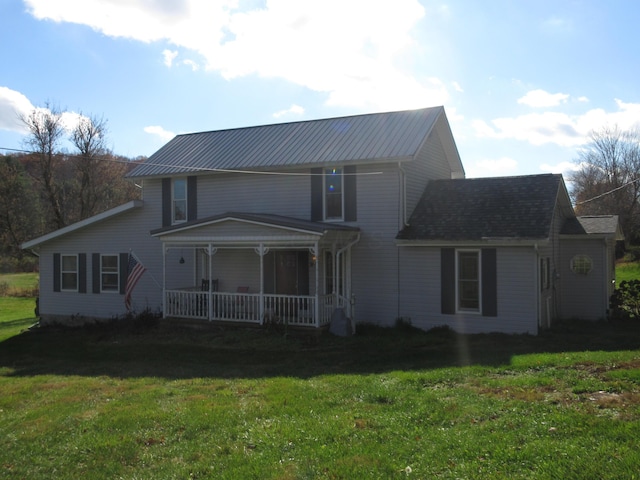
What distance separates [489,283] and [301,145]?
7427mm

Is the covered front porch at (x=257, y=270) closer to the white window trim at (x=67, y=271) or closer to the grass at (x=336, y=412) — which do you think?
the grass at (x=336, y=412)

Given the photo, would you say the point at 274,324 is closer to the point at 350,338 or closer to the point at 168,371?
the point at 350,338

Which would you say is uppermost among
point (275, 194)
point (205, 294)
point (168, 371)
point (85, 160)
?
point (85, 160)

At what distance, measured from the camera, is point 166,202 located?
19.6m

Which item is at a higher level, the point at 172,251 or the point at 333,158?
the point at 333,158

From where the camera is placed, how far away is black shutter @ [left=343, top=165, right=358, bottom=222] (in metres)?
16.6

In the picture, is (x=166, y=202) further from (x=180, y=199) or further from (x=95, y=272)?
(x=95, y=272)

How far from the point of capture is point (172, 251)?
1939 cm

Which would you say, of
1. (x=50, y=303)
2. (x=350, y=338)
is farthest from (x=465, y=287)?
(x=50, y=303)

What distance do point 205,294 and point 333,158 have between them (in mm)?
5593

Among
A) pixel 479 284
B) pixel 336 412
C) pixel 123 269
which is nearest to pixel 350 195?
pixel 479 284

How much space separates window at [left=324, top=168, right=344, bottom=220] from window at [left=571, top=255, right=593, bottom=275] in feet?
24.2

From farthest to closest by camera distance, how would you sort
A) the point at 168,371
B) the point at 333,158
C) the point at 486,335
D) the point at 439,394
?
the point at 333,158 < the point at 486,335 < the point at 168,371 < the point at 439,394

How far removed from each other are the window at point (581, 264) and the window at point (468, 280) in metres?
4.56
